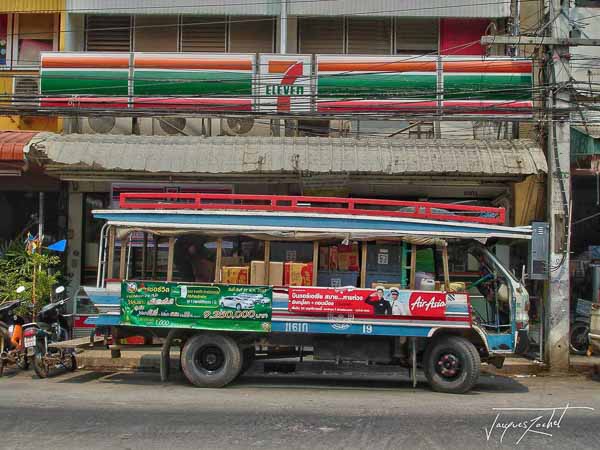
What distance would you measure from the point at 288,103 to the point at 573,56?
263 inches

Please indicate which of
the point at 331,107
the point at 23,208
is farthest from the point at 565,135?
the point at 23,208

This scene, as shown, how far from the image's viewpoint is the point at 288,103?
14.8 m

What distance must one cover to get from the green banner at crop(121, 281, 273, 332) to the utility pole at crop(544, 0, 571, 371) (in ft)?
20.1

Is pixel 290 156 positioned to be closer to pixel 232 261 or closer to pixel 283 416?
pixel 232 261

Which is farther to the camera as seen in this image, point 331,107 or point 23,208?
point 23,208

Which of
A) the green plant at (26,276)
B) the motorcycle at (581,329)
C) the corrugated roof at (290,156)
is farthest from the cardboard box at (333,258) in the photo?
the motorcycle at (581,329)

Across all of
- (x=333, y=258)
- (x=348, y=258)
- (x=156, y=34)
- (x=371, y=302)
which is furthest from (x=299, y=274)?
(x=156, y=34)

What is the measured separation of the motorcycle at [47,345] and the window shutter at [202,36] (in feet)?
24.8

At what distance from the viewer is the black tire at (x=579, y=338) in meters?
14.2

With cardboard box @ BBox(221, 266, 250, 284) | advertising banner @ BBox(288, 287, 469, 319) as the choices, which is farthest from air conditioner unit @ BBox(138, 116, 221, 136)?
advertising banner @ BBox(288, 287, 469, 319)

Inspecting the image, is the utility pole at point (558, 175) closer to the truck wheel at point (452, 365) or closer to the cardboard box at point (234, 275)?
the truck wheel at point (452, 365)

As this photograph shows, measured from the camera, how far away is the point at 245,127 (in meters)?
15.6

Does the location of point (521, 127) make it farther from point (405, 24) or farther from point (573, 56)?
point (405, 24)

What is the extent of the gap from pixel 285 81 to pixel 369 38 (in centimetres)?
309
